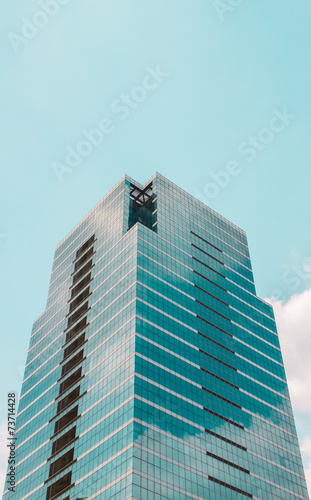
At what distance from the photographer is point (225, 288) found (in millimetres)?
139000

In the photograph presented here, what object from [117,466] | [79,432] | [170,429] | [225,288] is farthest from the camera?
[225,288]

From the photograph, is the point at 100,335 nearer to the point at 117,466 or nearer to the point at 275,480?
the point at 117,466

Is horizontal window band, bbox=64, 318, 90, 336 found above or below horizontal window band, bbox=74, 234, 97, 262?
below

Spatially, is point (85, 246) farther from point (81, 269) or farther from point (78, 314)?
point (78, 314)

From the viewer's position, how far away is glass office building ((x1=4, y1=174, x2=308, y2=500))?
96.9 metres

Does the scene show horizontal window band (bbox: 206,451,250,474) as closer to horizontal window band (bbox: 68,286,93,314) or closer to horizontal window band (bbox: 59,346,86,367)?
horizontal window band (bbox: 59,346,86,367)

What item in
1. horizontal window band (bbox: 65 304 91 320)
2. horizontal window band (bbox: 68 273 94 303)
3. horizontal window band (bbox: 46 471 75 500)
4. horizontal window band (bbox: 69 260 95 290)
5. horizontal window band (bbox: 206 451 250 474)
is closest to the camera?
horizontal window band (bbox: 46 471 75 500)

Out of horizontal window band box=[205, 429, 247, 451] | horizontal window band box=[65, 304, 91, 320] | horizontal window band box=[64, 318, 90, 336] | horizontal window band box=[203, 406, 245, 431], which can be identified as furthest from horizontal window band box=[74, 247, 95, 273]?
horizontal window band box=[205, 429, 247, 451]

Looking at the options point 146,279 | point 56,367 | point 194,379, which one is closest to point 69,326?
point 56,367

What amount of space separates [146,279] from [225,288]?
3069 cm

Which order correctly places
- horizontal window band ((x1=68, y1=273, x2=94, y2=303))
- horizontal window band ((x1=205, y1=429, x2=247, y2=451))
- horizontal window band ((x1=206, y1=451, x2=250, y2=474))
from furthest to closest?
horizontal window band ((x1=68, y1=273, x2=94, y2=303))
horizontal window band ((x1=205, y1=429, x2=247, y2=451))
horizontal window band ((x1=206, y1=451, x2=250, y2=474))

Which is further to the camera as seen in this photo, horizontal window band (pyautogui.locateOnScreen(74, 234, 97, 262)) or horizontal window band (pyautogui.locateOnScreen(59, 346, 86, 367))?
horizontal window band (pyautogui.locateOnScreen(74, 234, 97, 262))

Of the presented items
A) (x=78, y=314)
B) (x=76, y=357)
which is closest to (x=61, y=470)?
(x=76, y=357)

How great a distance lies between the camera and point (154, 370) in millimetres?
102812
